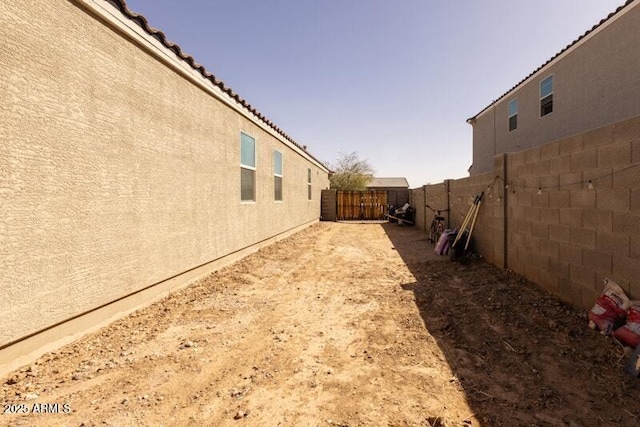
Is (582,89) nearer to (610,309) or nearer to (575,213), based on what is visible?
(575,213)

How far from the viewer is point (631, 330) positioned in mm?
2736

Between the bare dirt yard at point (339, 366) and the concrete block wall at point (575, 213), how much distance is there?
1.55 feet

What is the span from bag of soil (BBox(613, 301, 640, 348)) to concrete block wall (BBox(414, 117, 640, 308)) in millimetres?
231

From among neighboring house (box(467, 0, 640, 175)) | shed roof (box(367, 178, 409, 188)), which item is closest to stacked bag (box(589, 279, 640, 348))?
neighboring house (box(467, 0, 640, 175))

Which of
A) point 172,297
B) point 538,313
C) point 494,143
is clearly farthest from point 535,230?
point 494,143

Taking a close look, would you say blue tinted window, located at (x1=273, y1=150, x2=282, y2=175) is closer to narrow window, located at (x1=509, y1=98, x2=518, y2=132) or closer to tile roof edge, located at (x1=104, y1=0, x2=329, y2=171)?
tile roof edge, located at (x1=104, y1=0, x2=329, y2=171)

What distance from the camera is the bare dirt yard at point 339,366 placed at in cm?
212

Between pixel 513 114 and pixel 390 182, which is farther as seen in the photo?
pixel 390 182

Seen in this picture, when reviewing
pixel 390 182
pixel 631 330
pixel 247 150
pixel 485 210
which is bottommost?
pixel 631 330

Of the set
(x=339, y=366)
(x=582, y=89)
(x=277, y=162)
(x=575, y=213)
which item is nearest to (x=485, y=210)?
(x=575, y=213)

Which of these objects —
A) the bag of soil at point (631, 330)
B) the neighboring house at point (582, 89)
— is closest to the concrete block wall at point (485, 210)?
the bag of soil at point (631, 330)

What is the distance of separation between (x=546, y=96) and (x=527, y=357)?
10.4 meters

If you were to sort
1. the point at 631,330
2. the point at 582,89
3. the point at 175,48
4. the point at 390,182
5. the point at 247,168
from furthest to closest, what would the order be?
1. the point at 390,182
2. the point at 582,89
3. the point at 247,168
4. the point at 175,48
5. the point at 631,330

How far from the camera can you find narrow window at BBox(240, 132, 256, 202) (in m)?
7.18
